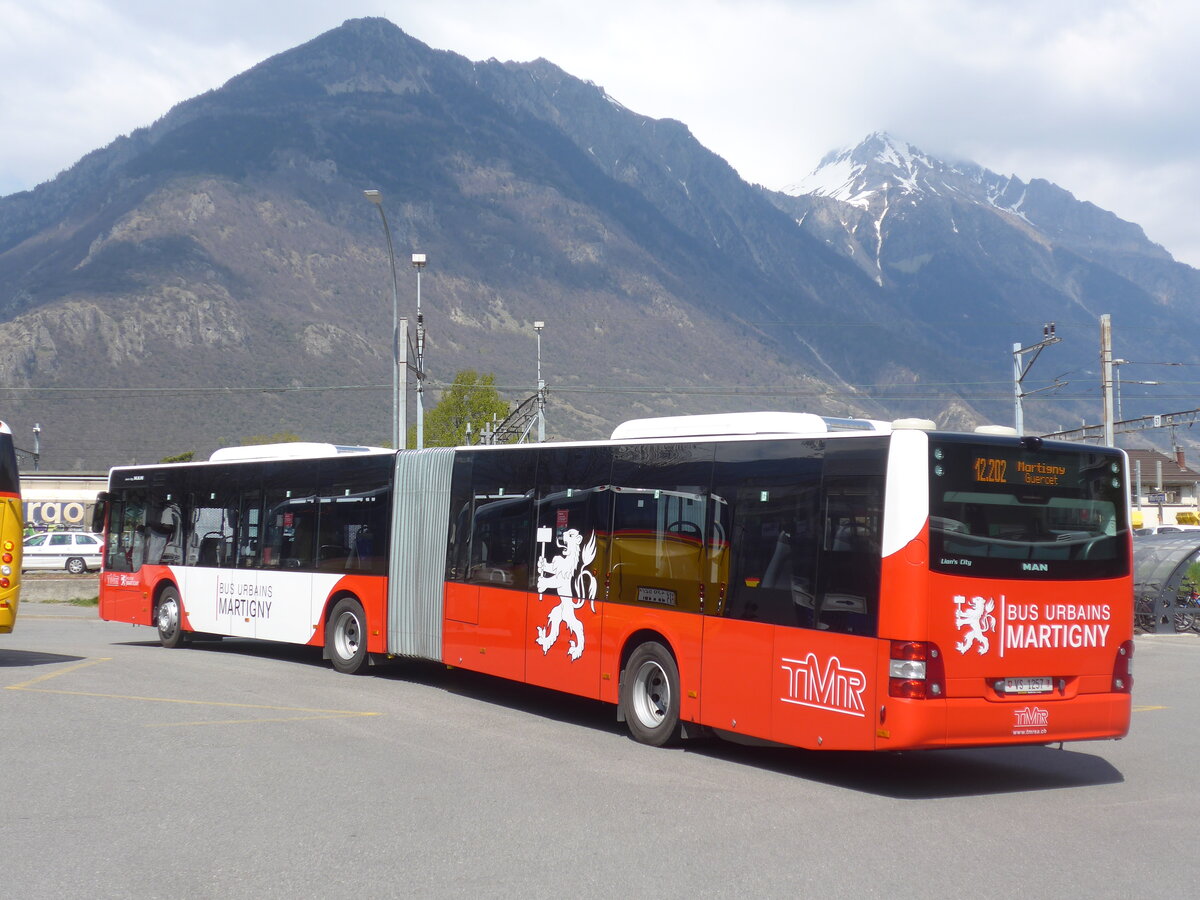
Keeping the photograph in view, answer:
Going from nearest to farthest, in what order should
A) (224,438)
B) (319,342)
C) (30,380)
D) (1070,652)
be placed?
(1070,652), (224,438), (30,380), (319,342)

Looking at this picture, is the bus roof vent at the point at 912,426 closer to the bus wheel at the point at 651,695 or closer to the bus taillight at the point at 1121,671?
the bus taillight at the point at 1121,671

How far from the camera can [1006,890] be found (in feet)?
22.5

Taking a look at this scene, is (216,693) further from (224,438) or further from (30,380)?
(30,380)

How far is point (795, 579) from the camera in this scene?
1021 centimetres

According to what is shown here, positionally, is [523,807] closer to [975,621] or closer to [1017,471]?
[975,621]

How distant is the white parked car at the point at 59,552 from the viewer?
45812mm

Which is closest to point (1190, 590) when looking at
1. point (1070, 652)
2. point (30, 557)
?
point (1070, 652)

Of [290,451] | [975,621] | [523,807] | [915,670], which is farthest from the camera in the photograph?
[290,451]

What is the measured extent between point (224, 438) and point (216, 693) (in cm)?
9976

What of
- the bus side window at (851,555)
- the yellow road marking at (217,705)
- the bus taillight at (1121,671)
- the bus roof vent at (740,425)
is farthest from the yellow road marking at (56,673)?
the bus taillight at (1121,671)

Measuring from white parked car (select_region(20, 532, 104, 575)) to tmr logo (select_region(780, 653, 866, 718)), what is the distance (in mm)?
40442

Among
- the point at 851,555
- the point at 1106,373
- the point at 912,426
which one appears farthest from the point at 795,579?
the point at 1106,373

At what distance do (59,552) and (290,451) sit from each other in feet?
101

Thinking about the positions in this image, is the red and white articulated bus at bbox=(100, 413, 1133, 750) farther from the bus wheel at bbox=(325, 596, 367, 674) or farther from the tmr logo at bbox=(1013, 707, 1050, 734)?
the bus wheel at bbox=(325, 596, 367, 674)
